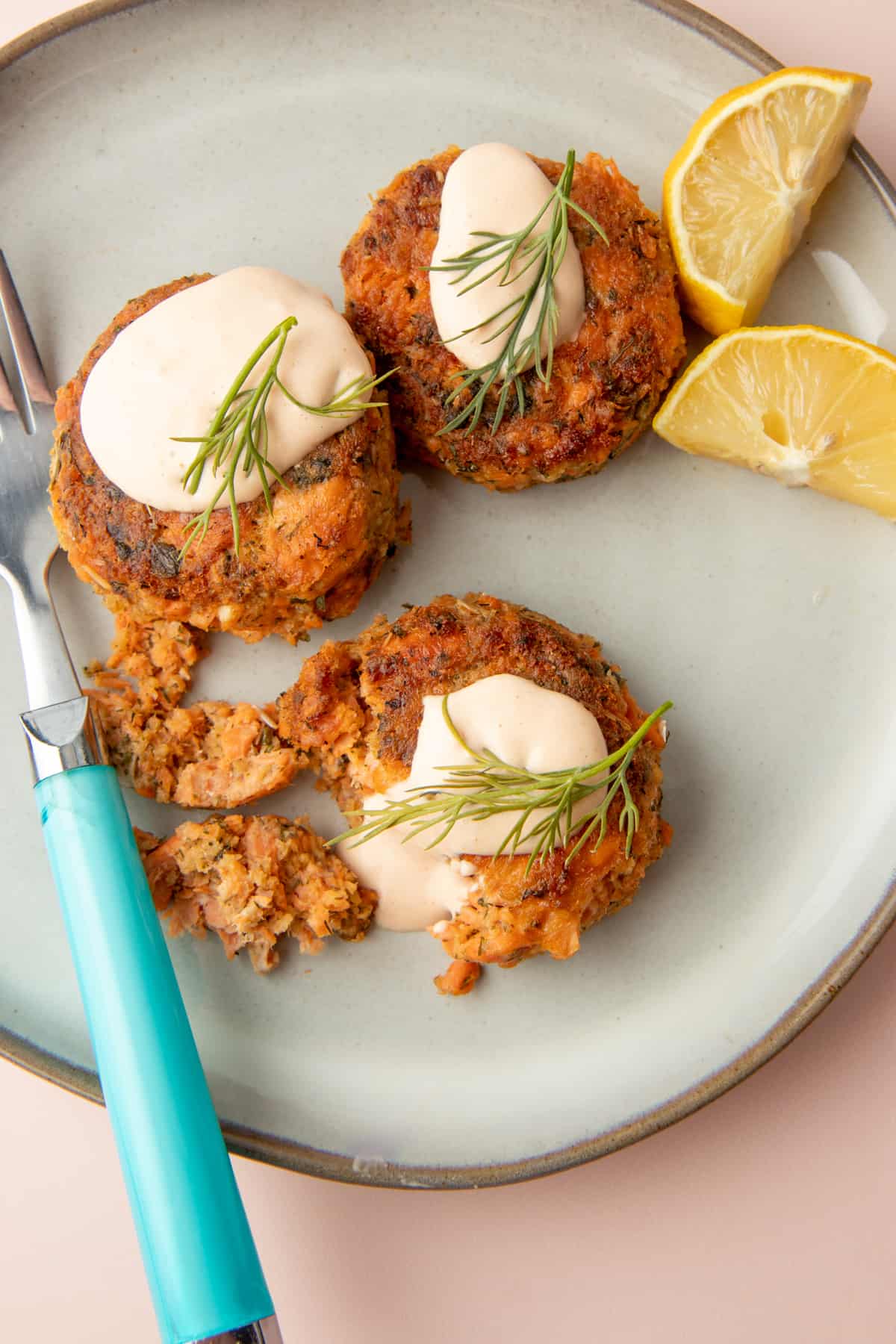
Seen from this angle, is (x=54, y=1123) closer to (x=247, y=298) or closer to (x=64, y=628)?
(x=64, y=628)

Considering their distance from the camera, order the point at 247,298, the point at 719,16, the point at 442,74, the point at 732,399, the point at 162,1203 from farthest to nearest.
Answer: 1. the point at 719,16
2. the point at 442,74
3. the point at 732,399
4. the point at 247,298
5. the point at 162,1203

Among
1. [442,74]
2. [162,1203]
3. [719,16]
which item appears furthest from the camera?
[719,16]

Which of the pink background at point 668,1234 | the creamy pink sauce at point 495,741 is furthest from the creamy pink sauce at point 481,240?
the pink background at point 668,1234

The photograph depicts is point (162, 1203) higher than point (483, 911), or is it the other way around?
point (483, 911)

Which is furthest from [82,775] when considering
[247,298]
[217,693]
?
[247,298]

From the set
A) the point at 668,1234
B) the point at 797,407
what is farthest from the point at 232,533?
the point at 668,1234

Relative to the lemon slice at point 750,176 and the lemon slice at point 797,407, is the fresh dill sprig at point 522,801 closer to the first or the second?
the lemon slice at point 797,407

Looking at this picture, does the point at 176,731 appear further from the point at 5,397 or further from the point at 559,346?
the point at 559,346
